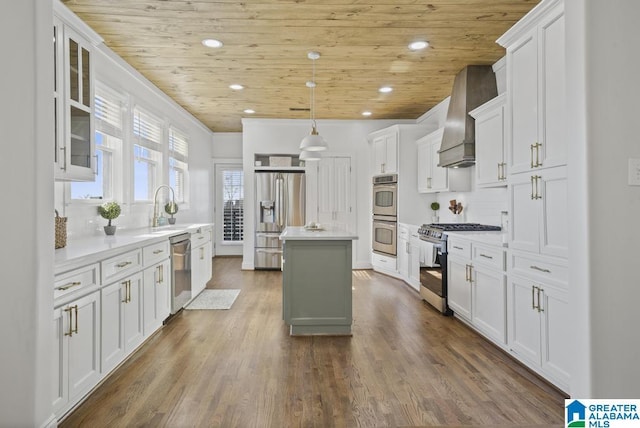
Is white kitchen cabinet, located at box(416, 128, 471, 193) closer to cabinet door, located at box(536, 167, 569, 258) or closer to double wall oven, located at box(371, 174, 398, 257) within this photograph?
double wall oven, located at box(371, 174, 398, 257)

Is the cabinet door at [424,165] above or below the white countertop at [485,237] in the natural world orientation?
above

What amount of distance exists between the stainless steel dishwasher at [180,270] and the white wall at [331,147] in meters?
2.49

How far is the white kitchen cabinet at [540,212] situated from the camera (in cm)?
231

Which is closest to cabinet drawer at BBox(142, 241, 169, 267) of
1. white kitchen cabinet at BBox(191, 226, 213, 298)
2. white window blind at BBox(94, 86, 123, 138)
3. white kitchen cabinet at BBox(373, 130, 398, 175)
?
white kitchen cabinet at BBox(191, 226, 213, 298)

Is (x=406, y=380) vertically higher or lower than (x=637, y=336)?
lower

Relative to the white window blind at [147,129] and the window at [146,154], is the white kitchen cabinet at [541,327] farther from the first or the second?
the white window blind at [147,129]

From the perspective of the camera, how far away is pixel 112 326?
2576mm

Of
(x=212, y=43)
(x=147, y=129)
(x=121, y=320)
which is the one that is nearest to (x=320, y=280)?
(x=121, y=320)

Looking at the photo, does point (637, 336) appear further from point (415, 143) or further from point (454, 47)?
point (415, 143)

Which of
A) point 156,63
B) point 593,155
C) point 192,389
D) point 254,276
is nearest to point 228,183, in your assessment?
point 254,276

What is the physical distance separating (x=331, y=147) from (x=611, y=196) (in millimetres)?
5451

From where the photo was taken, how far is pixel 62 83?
2523 mm

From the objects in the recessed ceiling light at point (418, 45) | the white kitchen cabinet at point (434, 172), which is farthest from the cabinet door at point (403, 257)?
the recessed ceiling light at point (418, 45)

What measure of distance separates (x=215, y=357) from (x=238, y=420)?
0.97 meters
